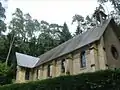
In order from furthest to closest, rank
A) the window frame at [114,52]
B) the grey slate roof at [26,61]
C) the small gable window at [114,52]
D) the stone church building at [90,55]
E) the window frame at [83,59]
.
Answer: the grey slate roof at [26,61]
the small gable window at [114,52]
the window frame at [114,52]
the window frame at [83,59]
the stone church building at [90,55]

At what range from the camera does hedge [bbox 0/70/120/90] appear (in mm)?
11852

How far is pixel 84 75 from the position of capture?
13375 mm

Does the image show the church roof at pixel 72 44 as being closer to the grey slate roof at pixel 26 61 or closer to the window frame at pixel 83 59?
the grey slate roof at pixel 26 61

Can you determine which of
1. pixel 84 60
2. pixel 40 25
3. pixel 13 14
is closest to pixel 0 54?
Answer: pixel 13 14

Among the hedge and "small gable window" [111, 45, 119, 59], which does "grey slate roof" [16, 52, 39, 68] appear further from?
the hedge

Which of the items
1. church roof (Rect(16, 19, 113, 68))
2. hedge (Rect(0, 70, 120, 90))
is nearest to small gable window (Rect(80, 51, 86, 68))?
church roof (Rect(16, 19, 113, 68))

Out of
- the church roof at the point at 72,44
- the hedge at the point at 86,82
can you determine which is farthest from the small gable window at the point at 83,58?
Result: the hedge at the point at 86,82

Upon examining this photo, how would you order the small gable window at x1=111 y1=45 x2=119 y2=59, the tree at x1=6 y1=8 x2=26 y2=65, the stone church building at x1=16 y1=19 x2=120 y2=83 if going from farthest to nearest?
1. the tree at x1=6 y1=8 x2=26 y2=65
2. the small gable window at x1=111 y1=45 x2=119 y2=59
3. the stone church building at x1=16 y1=19 x2=120 y2=83

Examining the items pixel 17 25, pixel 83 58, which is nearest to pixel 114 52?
pixel 83 58

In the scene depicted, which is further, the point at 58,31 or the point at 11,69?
the point at 58,31

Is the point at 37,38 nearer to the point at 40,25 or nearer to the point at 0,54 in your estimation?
the point at 40,25

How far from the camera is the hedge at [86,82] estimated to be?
467 inches

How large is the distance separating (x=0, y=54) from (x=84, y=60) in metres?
30.1

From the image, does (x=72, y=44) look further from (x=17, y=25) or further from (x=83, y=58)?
(x=17, y=25)
